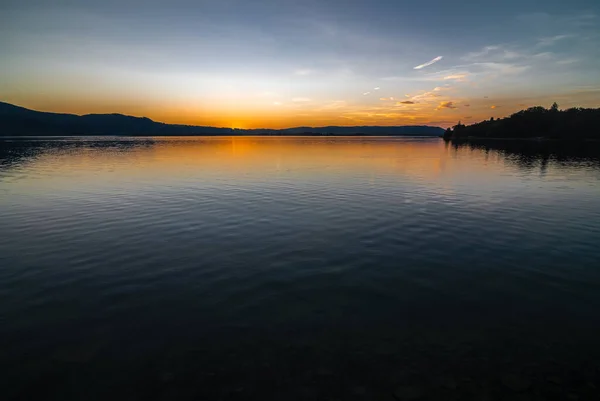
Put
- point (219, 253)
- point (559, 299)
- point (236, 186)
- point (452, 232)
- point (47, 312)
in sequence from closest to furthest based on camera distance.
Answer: point (47, 312), point (559, 299), point (219, 253), point (452, 232), point (236, 186)

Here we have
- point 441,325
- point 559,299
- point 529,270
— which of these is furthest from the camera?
point 529,270

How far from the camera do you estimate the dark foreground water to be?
9164 millimetres

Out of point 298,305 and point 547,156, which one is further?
point 547,156

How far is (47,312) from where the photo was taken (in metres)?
12.7

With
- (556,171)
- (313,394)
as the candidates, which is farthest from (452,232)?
(556,171)

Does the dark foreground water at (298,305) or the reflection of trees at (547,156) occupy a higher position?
the reflection of trees at (547,156)

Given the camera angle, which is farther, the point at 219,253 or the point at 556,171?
the point at 556,171

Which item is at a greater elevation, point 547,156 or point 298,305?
point 547,156

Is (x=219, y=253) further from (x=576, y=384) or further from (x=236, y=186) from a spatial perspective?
(x=236, y=186)

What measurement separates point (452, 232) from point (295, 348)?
57.4ft

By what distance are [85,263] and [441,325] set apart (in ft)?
61.3

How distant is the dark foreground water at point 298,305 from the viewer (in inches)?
361

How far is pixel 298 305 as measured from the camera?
13.1 meters

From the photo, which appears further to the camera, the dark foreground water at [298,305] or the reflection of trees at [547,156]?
the reflection of trees at [547,156]
